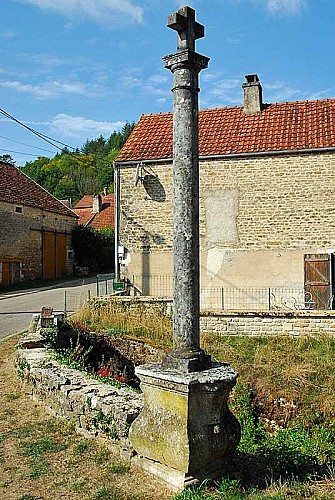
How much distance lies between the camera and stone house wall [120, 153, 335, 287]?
15.3 metres

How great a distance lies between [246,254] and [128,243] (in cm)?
412

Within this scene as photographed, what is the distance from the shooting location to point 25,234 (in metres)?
25.4

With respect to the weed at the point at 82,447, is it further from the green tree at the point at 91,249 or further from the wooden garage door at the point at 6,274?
the green tree at the point at 91,249

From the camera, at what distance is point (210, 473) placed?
12.9ft

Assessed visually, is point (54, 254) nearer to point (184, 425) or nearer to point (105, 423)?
point (105, 423)

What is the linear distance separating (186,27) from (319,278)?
37.6ft

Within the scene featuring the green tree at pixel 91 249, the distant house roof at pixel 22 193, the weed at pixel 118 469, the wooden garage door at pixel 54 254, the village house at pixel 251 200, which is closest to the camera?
the weed at pixel 118 469

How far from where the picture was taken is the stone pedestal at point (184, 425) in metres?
3.82

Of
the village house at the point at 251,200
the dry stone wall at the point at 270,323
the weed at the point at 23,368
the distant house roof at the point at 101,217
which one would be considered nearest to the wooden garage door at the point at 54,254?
the distant house roof at the point at 101,217

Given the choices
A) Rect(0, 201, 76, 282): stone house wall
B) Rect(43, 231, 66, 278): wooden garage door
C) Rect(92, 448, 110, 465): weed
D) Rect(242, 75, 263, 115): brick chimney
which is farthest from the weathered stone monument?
Rect(43, 231, 66, 278): wooden garage door

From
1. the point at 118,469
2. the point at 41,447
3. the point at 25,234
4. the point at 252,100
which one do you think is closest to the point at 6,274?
the point at 25,234

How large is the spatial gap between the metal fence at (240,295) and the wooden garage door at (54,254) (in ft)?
39.5

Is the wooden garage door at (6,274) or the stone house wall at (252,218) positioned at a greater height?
the stone house wall at (252,218)

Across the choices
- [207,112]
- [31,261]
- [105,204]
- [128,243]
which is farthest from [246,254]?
[105,204]
